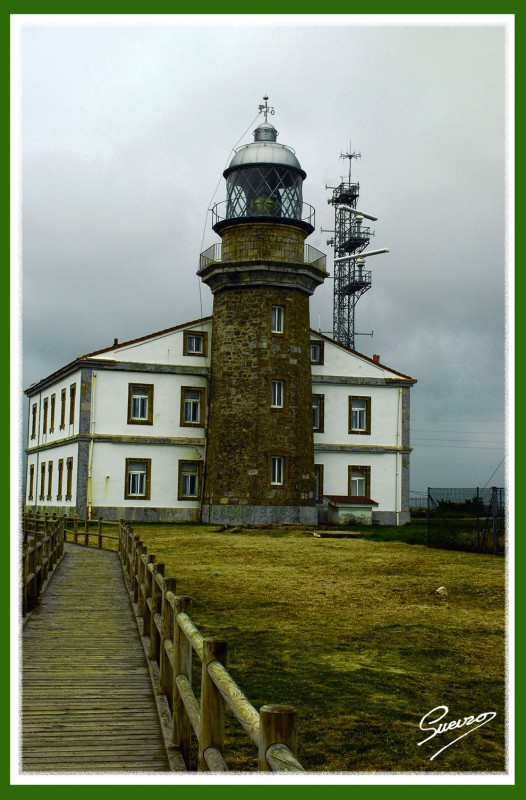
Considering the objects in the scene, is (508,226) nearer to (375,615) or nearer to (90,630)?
(90,630)

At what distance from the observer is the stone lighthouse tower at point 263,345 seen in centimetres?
3203

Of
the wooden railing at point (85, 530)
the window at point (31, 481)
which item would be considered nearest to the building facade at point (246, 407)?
the wooden railing at point (85, 530)

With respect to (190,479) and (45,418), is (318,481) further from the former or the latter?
(45,418)

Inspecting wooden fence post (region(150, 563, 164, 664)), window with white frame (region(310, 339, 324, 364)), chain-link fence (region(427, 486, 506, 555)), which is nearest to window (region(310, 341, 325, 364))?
window with white frame (region(310, 339, 324, 364))

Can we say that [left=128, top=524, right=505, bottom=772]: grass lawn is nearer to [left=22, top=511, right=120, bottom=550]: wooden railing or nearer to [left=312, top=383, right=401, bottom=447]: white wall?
[left=22, top=511, right=120, bottom=550]: wooden railing

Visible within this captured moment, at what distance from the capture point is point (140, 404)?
35.4m

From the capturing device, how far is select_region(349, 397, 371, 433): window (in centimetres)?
3819

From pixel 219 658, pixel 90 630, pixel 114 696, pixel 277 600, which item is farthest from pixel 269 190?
pixel 219 658

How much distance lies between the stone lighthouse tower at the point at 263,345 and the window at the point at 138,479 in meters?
3.02

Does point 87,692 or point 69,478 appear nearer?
point 87,692

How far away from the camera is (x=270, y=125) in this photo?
1308 inches

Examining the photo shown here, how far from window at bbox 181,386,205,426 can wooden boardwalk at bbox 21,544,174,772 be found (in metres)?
22.3

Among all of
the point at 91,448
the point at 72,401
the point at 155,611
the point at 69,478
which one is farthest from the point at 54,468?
the point at 155,611

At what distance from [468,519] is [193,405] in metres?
14.1
